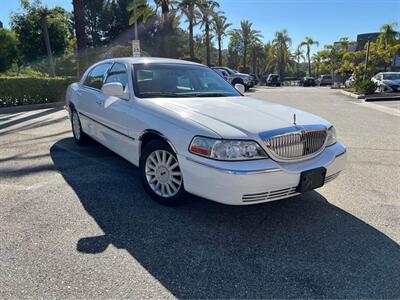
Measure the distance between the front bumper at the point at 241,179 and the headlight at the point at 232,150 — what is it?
0.05 metres

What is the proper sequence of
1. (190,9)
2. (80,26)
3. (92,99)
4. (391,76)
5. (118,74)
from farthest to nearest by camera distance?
(190,9) → (391,76) → (80,26) → (92,99) → (118,74)

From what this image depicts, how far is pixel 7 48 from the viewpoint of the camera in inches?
941

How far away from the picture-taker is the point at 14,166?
5.15 metres

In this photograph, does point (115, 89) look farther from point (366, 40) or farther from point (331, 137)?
point (366, 40)

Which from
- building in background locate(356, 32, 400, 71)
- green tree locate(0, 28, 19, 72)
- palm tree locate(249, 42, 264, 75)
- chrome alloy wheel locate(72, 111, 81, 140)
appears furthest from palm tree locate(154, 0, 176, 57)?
palm tree locate(249, 42, 264, 75)

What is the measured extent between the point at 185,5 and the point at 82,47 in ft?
55.2

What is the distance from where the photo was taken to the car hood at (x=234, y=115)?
10.4 ft

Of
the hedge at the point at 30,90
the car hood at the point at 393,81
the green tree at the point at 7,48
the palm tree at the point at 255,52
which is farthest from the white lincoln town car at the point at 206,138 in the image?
the palm tree at the point at 255,52

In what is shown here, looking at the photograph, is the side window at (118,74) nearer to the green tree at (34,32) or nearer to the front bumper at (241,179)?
the front bumper at (241,179)

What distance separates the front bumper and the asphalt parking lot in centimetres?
40

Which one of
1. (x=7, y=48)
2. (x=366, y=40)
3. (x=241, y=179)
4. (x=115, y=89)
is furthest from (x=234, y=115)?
(x=366, y=40)

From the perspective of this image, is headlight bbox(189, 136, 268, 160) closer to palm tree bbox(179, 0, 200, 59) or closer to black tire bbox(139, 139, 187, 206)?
black tire bbox(139, 139, 187, 206)

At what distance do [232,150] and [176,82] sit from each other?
1836 millimetres

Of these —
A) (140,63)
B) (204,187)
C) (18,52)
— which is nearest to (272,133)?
(204,187)
